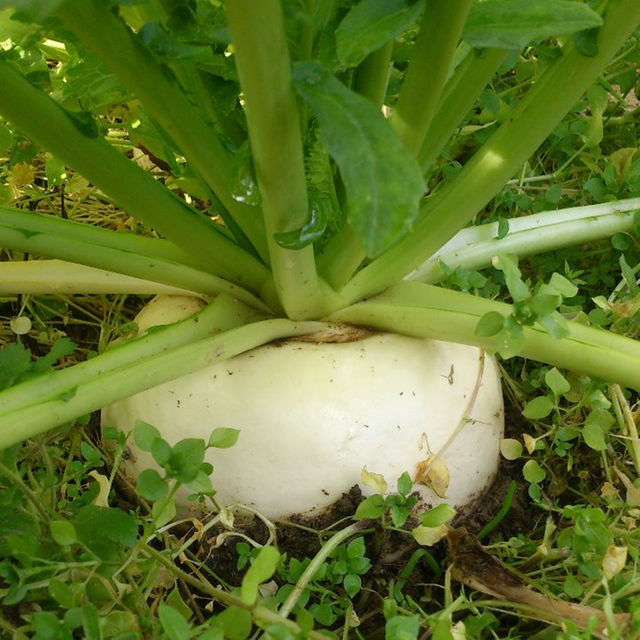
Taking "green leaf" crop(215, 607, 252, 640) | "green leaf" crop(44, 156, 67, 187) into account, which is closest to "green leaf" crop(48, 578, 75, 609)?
"green leaf" crop(215, 607, 252, 640)

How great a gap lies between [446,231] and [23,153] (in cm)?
60

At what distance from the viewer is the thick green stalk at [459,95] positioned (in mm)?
864

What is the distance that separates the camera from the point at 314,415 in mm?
929

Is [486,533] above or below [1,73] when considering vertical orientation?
below

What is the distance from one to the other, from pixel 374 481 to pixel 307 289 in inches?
8.5

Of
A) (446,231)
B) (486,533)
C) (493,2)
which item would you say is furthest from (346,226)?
(486,533)

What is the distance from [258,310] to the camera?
1.02m

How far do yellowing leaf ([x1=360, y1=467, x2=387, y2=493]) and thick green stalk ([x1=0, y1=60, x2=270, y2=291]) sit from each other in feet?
A: 0.85

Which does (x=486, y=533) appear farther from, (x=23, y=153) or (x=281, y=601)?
(x=23, y=153)

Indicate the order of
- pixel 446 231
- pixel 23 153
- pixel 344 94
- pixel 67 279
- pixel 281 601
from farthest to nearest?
pixel 23 153 → pixel 67 279 → pixel 446 231 → pixel 281 601 → pixel 344 94

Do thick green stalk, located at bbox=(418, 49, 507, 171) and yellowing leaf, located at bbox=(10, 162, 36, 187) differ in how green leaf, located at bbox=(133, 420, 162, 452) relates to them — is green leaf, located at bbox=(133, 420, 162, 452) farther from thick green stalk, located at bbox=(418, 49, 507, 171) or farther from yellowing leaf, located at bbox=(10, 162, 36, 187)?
yellowing leaf, located at bbox=(10, 162, 36, 187)

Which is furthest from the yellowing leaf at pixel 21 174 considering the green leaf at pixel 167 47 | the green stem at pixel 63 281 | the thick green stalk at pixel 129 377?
the green leaf at pixel 167 47

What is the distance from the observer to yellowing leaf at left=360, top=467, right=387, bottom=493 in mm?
885

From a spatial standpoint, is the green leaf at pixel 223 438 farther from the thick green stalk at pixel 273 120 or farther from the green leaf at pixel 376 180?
the green leaf at pixel 376 180
